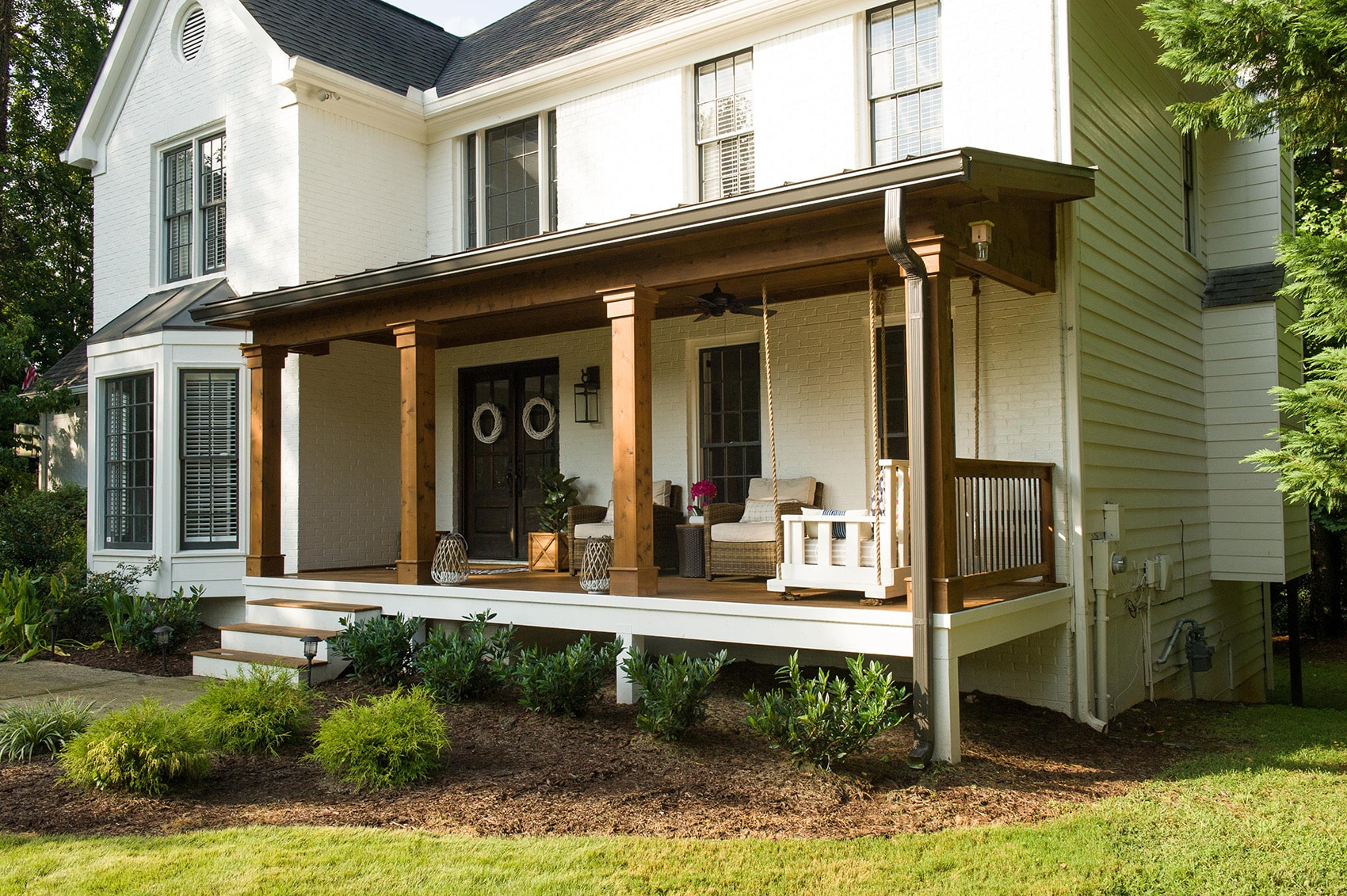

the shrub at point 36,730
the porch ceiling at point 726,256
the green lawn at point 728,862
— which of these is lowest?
the green lawn at point 728,862

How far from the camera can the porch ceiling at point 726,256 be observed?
5.86 meters

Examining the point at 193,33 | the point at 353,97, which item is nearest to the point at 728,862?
the point at 353,97

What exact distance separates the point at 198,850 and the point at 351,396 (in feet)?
23.3

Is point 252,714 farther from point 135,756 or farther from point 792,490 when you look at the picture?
point 792,490

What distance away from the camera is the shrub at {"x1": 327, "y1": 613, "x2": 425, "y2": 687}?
7.59m

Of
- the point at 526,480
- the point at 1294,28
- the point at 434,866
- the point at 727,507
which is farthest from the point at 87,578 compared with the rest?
the point at 1294,28

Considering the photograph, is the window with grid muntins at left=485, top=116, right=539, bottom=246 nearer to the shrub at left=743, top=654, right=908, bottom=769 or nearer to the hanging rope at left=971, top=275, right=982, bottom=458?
the hanging rope at left=971, top=275, right=982, bottom=458

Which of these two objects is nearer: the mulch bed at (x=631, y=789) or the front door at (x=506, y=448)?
the mulch bed at (x=631, y=789)

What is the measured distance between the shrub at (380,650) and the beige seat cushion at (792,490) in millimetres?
3071

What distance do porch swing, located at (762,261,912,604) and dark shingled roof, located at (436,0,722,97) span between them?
483 cm

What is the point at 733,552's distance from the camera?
7859 millimetres

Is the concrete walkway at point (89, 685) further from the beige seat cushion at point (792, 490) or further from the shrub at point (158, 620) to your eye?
the beige seat cushion at point (792, 490)

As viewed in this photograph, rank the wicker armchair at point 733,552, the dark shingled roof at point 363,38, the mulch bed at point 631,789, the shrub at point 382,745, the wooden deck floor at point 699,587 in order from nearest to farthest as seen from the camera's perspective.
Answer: the mulch bed at point 631,789
the shrub at point 382,745
the wooden deck floor at point 699,587
the wicker armchair at point 733,552
the dark shingled roof at point 363,38

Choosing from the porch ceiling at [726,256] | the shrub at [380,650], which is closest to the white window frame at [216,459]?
the porch ceiling at [726,256]
